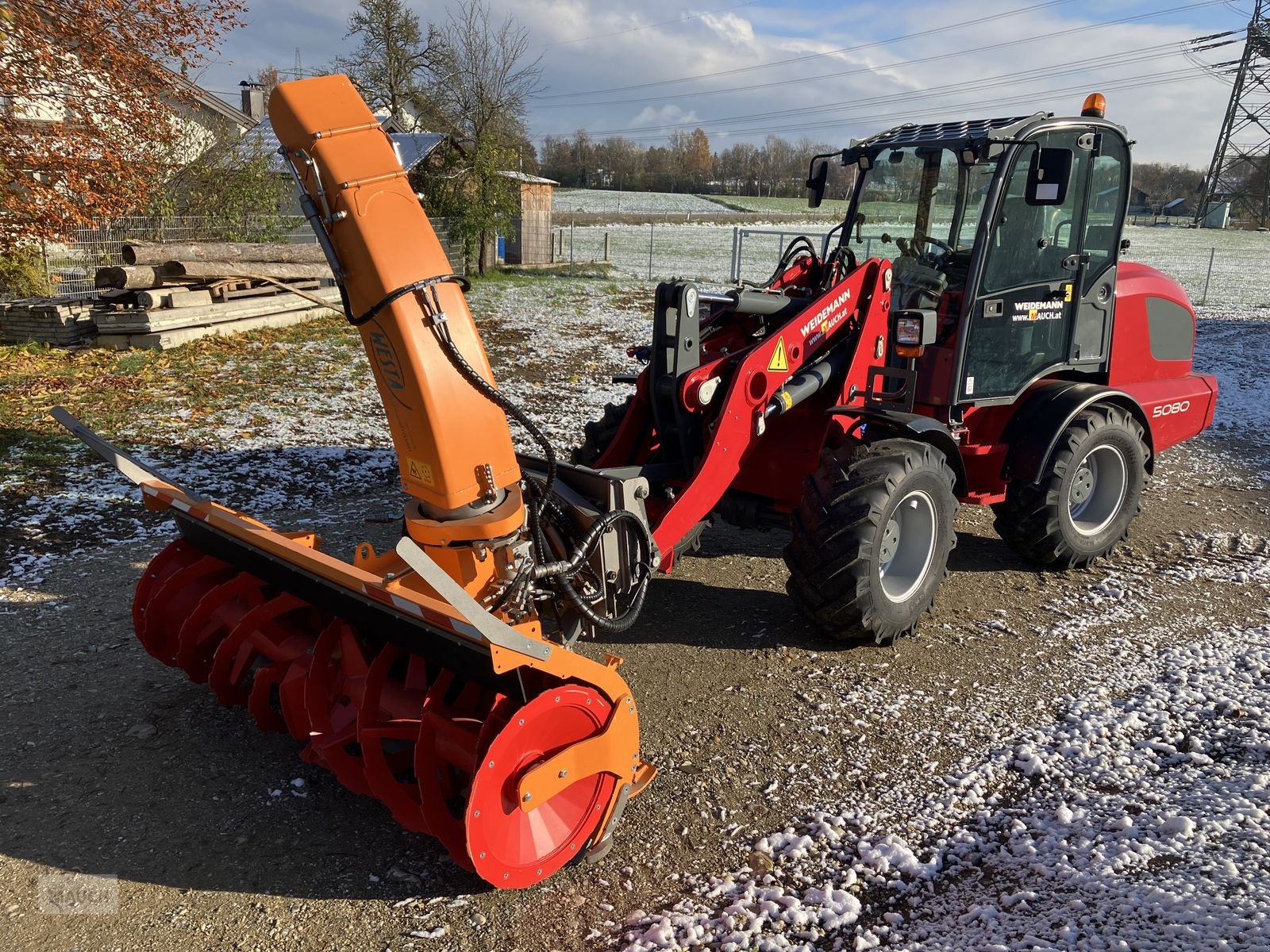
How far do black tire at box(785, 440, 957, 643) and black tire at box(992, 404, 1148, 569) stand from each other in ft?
3.22

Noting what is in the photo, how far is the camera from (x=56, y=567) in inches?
219

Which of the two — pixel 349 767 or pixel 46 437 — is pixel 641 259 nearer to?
pixel 46 437

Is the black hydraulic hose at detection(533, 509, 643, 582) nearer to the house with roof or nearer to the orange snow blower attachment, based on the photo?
the orange snow blower attachment

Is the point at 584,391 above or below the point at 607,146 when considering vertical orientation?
below

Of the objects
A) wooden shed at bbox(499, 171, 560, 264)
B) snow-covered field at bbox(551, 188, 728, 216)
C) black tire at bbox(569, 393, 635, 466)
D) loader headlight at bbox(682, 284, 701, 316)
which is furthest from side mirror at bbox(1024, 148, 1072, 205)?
snow-covered field at bbox(551, 188, 728, 216)

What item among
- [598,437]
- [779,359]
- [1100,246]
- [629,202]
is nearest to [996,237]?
[1100,246]

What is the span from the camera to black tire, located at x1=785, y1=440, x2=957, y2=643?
4383 millimetres

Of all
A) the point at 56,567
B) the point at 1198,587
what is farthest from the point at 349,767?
the point at 1198,587

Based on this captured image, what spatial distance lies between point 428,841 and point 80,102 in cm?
1090

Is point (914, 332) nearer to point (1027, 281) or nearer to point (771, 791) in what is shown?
point (1027, 281)

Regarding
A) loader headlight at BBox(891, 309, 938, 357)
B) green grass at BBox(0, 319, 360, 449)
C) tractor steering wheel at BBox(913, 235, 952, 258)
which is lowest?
green grass at BBox(0, 319, 360, 449)

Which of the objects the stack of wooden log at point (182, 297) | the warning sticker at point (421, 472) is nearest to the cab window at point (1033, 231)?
the warning sticker at point (421, 472)

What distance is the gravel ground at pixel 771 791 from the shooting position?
2.95 meters

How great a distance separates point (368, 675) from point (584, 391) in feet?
23.3
